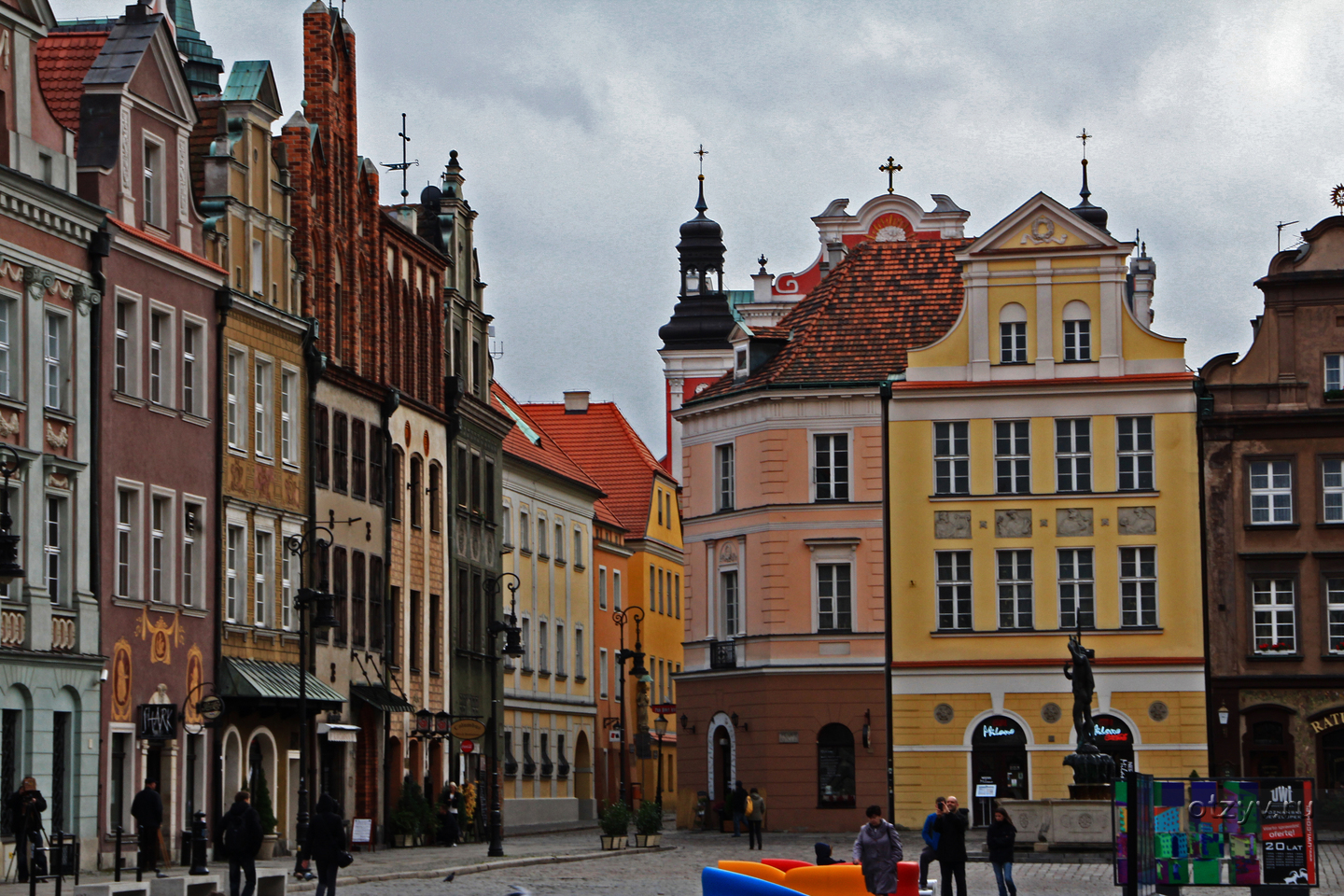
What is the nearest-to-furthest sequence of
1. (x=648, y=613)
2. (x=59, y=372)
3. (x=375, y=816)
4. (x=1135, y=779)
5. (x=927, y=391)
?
Result: (x=1135, y=779), (x=59, y=372), (x=375, y=816), (x=927, y=391), (x=648, y=613)

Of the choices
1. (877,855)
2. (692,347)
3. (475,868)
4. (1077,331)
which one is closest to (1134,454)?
(1077,331)

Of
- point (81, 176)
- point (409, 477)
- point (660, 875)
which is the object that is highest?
point (81, 176)

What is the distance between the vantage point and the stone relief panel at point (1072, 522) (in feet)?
200

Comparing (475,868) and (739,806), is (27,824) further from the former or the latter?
(739,806)

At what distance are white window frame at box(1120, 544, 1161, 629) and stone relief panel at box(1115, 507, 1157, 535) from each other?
1.26 ft

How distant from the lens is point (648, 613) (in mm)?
95750

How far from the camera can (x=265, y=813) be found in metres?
44.8

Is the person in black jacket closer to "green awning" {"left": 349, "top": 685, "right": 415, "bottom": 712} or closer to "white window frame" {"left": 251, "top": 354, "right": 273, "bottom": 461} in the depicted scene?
"white window frame" {"left": 251, "top": 354, "right": 273, "bottom": 461}

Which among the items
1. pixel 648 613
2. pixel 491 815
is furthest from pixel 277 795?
pixel 648 613

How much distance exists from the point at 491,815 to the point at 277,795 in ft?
14.6

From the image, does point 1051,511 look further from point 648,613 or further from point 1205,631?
point 648,613

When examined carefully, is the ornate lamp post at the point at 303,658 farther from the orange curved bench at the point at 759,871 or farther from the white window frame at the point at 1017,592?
the white window frame at the point at 1017,592

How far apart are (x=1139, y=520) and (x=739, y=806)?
12.8 m

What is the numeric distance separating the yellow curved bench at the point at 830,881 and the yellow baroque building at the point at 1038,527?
109 feet
